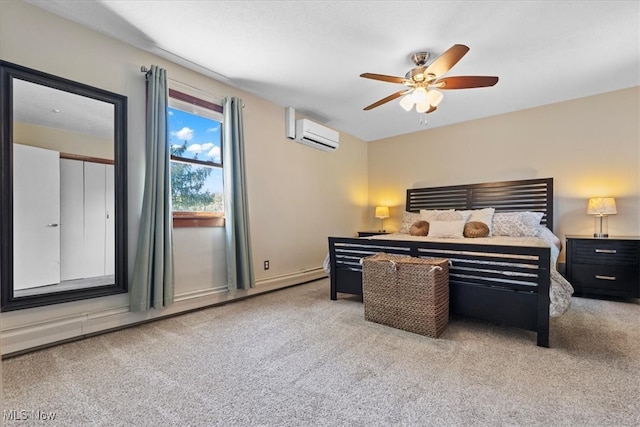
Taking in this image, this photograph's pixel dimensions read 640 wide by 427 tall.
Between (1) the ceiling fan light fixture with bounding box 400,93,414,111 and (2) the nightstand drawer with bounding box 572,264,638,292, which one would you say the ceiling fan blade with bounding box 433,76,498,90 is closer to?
(1) the ceiling fan light fixture with bounding box 400,93,414,111

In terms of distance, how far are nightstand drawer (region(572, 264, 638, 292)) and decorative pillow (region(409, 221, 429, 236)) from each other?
5.43 feet

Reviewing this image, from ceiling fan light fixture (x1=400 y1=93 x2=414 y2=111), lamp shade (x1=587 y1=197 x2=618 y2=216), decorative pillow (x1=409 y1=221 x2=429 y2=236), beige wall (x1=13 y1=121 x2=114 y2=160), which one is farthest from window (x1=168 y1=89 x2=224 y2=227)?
lamp shade (x1=587 y1=197 x2=618 y2=216)

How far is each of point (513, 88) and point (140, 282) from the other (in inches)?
172

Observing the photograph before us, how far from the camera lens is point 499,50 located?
108 inches

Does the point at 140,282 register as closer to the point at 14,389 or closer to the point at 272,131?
the point at 14,389

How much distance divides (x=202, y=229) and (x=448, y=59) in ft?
8.96

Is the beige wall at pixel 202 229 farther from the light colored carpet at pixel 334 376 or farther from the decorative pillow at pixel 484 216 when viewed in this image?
the decorative pillow at pixel 484 216

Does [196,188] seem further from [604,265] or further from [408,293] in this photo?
[604,265]

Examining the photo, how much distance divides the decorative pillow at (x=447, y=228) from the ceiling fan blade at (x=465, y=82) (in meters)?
1.72

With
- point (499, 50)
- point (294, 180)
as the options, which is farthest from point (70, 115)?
point (499, 50)

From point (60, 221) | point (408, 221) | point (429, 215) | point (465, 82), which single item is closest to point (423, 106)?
point (465, 82)

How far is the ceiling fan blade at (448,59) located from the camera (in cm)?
213

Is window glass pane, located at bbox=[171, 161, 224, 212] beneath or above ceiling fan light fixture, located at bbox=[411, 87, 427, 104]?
beneath

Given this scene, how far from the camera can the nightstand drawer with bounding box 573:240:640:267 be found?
321 centimetres
